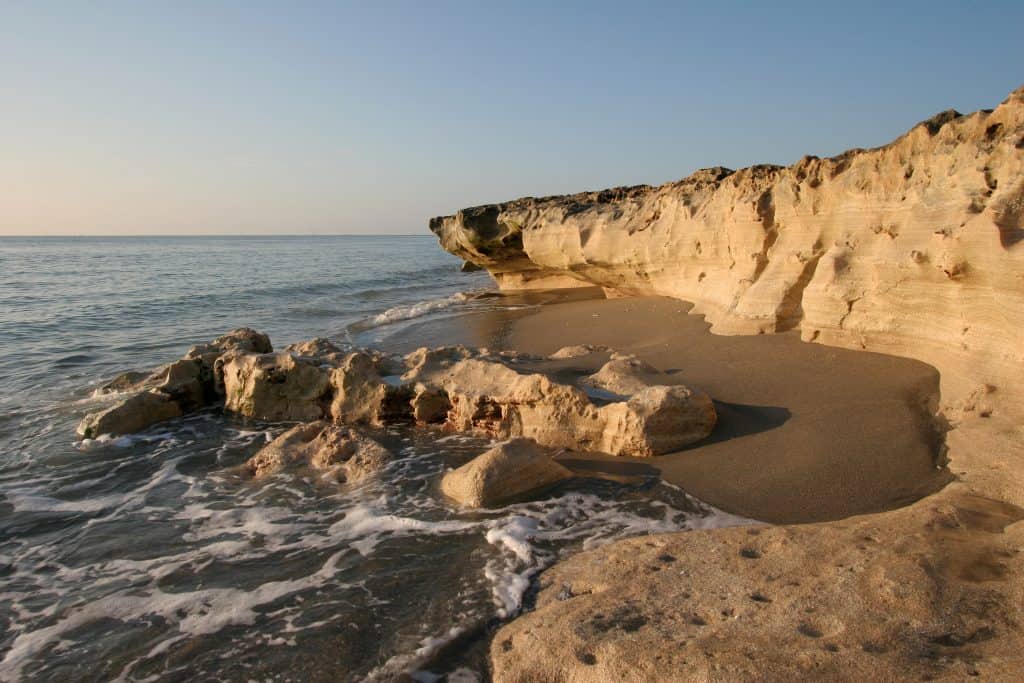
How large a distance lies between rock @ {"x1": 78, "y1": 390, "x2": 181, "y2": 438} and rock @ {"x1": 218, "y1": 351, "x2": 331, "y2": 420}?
68 centimetres

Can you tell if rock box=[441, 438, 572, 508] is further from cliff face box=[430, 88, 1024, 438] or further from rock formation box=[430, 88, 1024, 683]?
cliff face box=[430, 88, 1024, 438]

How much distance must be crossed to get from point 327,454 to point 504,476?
1782mm

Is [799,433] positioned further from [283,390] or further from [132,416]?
[132,416]

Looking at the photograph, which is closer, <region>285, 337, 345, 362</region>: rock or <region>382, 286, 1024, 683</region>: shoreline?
<region>382, 286, 1024, 683</region>: shoreline

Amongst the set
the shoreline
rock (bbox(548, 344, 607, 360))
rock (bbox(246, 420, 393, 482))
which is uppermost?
rock (bbox(548, 344, 607, 360))

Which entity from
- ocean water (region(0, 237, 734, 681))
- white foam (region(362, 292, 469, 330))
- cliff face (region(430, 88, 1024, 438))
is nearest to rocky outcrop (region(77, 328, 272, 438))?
ocean water (region(0, 237, 734, 681))

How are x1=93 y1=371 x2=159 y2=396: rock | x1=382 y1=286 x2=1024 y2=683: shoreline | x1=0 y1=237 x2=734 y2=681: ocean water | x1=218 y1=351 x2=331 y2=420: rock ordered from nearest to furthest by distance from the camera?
x1=382 y1=286 x2=1024 y2=683: shoreline < x1=0 y1=237 x2=734 y2=681: ocean water < x1=218 y1=351 x2=331 y2=420: rock < x1=93 y1=371 x2=159 y2=396: rock

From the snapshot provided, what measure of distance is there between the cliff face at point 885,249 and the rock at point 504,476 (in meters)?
3.11

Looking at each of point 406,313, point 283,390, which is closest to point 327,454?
point 283,390

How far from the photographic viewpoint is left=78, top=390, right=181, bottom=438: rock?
6000 millimetres

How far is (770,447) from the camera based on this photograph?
444cm

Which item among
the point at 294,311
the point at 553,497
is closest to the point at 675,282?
the point at 553,497

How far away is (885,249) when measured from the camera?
5.61m

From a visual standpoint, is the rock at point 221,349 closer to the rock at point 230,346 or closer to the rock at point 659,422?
the rock at point 230,346
